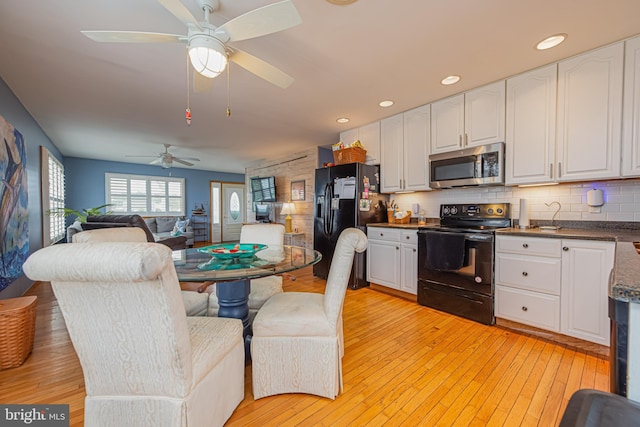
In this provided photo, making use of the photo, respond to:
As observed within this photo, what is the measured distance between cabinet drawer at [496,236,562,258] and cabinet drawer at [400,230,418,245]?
824 mm

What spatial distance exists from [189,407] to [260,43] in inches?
92.2

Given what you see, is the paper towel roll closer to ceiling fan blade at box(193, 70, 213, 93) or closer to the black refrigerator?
the black refrigerator

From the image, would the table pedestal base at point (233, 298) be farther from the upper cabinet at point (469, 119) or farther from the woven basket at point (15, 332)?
the upper cabinet at point (469, 119)

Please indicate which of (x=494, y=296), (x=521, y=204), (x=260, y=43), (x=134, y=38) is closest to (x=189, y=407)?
(x=134, y=38)

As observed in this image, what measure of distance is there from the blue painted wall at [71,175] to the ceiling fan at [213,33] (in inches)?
96.6

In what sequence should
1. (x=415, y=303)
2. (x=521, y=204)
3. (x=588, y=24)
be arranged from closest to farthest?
(x=588, y=24), (x=521, y=204), (x=415, y=303)

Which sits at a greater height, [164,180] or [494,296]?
[164,180]

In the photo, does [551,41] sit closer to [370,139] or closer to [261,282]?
[370,139]

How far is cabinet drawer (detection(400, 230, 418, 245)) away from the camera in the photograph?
10.1 feet

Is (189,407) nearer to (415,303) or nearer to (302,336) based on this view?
(302,336)

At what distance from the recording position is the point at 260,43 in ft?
6.81

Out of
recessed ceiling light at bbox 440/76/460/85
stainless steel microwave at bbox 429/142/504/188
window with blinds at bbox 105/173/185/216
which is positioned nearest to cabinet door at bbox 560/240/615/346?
stainless steel microwave at bbox 429/142/504/188

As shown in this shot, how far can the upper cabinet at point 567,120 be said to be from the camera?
2100 millimetres

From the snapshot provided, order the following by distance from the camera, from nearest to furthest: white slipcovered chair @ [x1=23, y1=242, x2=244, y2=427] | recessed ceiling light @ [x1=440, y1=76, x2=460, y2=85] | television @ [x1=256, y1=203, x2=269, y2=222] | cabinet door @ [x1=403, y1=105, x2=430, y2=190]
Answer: white slipcovered chair @ [x1=23, y1=242, x2=244, y2=427]
recessed ceiling light @ [x1=440, y1=76, x2=460, y2=85]
cabinet door @ [x1=403, y1=105, x2=430, y2=190]
television @ [x1=256, y1=203, x2=269, y2=222]
